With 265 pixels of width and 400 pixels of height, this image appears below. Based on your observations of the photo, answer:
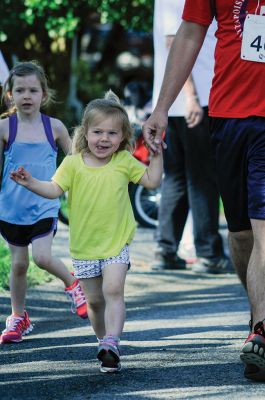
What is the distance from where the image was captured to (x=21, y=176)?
587 cm

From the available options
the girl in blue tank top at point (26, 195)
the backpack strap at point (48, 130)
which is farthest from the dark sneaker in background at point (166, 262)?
the backpack strap at point (48, 130)

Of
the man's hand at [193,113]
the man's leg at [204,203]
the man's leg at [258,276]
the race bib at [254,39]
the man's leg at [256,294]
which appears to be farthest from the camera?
the man's leg at [204,203]

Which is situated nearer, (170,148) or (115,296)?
(115,296)

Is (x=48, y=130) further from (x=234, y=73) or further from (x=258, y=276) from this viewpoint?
(x=258, y=276)

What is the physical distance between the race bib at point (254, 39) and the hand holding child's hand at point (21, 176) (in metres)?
1.15

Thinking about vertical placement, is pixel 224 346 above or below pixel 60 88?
above

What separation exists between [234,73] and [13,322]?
2.00 m

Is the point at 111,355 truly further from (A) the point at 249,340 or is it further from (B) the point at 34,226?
(B) the point at 34,226

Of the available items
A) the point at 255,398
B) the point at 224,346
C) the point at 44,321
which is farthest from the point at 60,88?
the point at 255,398

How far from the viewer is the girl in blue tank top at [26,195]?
23.1 ft

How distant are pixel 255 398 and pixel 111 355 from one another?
85 cm

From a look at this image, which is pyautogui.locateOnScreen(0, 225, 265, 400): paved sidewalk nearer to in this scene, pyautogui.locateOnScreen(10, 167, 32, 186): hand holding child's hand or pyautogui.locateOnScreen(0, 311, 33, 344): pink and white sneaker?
pyautogui.locateOnScreen(0, 311, 33, 344): pink and white sneaker

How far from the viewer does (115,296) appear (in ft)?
19.2

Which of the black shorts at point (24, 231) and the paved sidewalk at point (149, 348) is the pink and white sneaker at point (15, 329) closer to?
the paved sidewalk at point (149, 348)
